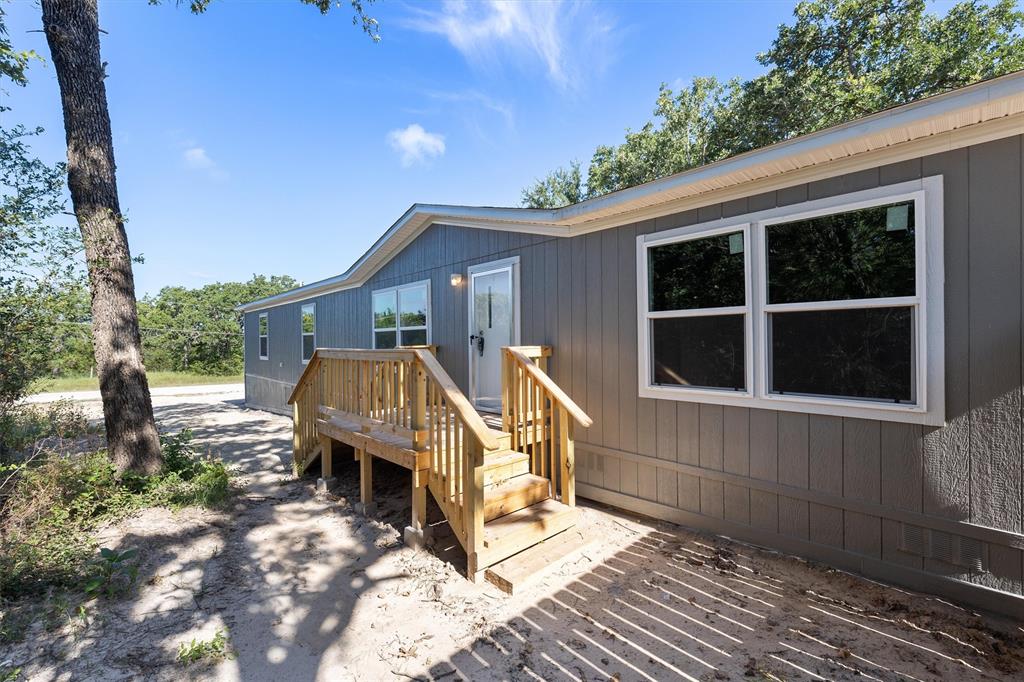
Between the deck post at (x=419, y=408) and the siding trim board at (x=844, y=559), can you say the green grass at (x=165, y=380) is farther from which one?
the siding trim board at (x=844, y=559)

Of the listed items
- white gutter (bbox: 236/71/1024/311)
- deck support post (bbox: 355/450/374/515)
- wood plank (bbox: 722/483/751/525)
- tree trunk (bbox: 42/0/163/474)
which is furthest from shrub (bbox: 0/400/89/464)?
wood plank (bbox: 722/483/751/525)

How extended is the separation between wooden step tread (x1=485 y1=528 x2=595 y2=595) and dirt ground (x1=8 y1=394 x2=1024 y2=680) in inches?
2.8

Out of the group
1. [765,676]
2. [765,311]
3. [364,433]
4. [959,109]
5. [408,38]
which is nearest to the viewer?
[765,676]

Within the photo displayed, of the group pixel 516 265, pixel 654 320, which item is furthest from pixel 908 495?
pixel 516 265

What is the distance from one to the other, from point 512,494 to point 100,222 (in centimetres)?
488

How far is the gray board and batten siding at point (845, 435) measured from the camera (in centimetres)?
238

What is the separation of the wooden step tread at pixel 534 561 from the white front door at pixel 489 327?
214 cm

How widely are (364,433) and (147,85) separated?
7.13 m

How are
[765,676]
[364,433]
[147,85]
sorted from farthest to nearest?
[147,85] → [364,433] → [765,676]

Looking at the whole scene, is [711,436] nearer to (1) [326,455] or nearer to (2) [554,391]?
(2) [554,391]

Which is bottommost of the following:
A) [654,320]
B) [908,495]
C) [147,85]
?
[908,495]

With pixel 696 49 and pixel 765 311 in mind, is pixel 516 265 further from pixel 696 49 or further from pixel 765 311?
pixel 696 49

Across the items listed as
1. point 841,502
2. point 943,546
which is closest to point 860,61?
point 841,502

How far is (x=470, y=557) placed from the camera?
113 inches
